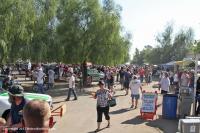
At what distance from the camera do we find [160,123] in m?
16.1

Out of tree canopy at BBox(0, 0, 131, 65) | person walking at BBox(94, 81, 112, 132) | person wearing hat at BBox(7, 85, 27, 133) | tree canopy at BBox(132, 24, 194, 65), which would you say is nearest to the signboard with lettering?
person walking at BBox(94, 81, 112, 132)

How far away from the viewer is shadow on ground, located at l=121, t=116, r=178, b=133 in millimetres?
14887

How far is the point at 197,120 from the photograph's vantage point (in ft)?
34.6

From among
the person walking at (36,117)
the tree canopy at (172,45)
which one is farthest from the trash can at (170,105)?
the tree canopy at (172,45)

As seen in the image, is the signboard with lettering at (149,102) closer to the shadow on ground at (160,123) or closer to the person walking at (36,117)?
the shadow on ground at (160,123)

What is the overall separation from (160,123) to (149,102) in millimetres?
1484

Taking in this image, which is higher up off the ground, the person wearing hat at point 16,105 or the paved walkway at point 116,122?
the person wearing hat at point 16,105

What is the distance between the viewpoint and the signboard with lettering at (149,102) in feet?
56.8

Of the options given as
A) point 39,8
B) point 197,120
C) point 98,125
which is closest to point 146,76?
point 39,8

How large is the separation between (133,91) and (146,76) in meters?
23.4

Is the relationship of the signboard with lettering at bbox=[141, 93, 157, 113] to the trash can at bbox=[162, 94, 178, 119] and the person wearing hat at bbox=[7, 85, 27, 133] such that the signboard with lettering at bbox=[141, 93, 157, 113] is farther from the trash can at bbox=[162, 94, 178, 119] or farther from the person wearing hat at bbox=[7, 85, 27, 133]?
the person wearing hat at bbox=[7, 85, 27, 133]

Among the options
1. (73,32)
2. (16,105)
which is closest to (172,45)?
(73,32)

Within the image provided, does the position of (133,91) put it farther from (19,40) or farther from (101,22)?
(101,22)

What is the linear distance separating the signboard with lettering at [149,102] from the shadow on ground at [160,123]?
422mm
